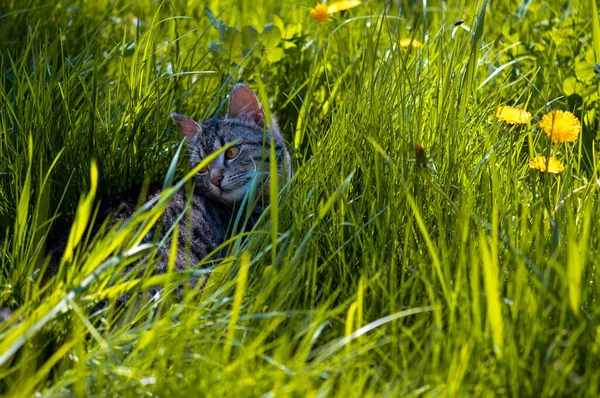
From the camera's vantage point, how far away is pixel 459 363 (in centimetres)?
162

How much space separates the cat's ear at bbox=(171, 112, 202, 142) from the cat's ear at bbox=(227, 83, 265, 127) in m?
0.16

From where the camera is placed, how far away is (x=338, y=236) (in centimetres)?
221

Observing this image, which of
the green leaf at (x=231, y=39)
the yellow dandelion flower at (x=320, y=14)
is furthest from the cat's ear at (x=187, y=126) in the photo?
the yellow dandelion flower at (x=320, y=14)

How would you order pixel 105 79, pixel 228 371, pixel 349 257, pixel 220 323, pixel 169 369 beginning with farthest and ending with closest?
pixel 105 79, pixel 349 257, pixel 220 323, pixel 169 369, pixel 228 371

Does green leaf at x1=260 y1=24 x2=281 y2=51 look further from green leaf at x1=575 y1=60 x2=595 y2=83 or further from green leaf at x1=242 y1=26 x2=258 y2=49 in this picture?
green leaf at x1=575 y1=60 x2=595 y2=83

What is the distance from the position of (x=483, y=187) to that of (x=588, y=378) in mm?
839

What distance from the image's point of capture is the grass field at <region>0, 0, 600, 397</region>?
1618mm

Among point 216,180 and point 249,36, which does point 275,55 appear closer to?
point 249,36

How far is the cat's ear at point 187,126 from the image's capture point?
287 centimetres

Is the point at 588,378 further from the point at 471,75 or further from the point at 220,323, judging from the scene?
the point at 471,75

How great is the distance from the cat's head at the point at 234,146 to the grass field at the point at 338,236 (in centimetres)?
10

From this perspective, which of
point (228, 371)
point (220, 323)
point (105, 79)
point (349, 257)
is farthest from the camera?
point (105, 79)

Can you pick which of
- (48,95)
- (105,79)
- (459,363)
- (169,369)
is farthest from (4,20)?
(459,363)

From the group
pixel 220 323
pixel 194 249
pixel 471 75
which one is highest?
pixel 471 75
